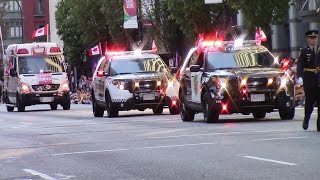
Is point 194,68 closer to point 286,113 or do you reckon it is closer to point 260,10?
point 286,113

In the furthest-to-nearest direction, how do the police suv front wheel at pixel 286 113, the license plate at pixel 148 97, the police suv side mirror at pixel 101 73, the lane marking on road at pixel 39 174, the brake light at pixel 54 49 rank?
the brake light at pixel 54 49 < the police suv side mirror at pixel 101 73 < the license plate at pixel 148 97 < the police suv front wheel at pixel 286 113 < the lane marking on road at pixel 39 174

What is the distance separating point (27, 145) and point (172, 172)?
558 cm

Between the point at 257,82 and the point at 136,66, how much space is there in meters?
8.12

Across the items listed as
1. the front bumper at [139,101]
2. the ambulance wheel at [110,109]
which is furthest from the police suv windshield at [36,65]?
the front bumper at [139,101]

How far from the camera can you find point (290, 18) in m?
46.0

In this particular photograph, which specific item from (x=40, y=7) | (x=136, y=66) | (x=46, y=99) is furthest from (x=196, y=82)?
(x=40, y=7)

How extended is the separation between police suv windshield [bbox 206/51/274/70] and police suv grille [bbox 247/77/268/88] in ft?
3.78

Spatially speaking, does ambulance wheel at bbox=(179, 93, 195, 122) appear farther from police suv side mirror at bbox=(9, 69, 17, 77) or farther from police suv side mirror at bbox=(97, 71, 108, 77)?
police suv side mirror at bbox=(9, 69, 17, 77)

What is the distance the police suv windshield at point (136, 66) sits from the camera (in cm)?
2680

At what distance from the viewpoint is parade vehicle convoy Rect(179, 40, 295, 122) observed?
19328 millimetres

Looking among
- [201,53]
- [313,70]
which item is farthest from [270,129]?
[201,53]

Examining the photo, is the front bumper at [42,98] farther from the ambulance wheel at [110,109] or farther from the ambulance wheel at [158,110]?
the ambulance wheel at [110,109]

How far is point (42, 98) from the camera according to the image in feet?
121

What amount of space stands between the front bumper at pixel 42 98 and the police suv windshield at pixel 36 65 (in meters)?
0.97
